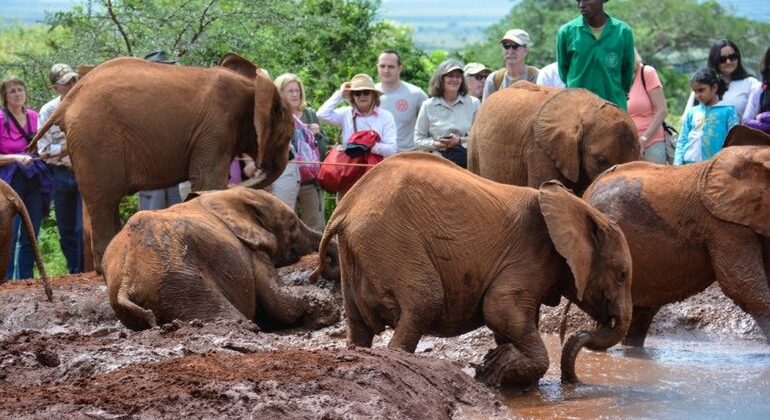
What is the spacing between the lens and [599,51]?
1279 centimetres

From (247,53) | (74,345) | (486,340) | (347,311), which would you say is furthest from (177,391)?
(247,53)

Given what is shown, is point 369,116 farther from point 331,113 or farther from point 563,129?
point 563,129

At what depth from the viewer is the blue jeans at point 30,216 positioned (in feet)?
46.6

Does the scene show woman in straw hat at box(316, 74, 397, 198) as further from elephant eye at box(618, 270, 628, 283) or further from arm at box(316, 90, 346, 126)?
elephant eye at box(618, 270, 628, 283)

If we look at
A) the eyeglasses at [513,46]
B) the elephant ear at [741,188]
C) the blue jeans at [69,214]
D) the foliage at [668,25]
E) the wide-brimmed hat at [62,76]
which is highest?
the eyeglasses at [513,46]

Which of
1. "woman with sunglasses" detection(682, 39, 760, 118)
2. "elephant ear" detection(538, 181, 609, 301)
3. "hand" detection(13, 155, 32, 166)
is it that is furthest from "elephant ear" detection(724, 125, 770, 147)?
"hand" detection(13, 155, 32, 166)

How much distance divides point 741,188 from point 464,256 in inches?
102

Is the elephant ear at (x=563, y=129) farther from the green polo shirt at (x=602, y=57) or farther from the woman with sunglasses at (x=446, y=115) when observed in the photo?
the woman with sunglasses at (x=446, y=115)

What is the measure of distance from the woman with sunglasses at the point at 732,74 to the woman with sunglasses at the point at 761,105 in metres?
0.19

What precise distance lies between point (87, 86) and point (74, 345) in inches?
180

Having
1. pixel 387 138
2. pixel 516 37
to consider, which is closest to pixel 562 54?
pixel 516 37


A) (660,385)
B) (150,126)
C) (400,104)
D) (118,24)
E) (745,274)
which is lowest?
(660,385)

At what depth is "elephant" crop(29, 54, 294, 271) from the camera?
41.8 ft

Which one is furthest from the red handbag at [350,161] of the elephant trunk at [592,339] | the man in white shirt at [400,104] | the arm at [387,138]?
the elephant trunk at [592,339]
